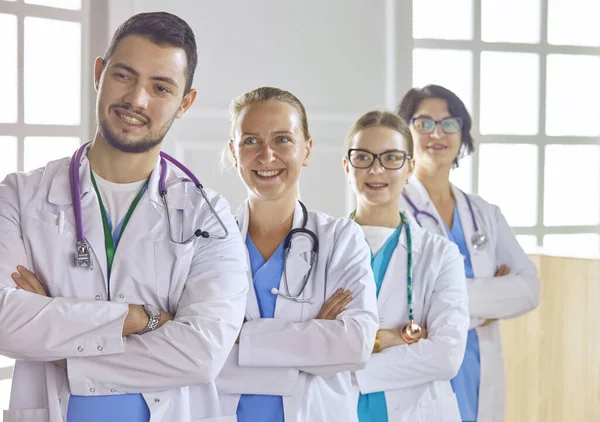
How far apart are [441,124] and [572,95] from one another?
190 centimetres

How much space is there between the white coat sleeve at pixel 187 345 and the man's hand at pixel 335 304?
9.5 inches

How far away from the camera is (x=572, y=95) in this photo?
14.6 ft

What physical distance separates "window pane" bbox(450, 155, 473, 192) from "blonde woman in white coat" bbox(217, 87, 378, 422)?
2.11 m

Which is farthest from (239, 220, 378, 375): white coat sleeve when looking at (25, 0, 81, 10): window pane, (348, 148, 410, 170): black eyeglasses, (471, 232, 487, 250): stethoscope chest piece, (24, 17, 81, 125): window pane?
(25, 0, 81, 10): window pane

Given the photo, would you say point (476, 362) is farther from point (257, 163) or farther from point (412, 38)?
point (412, 38)

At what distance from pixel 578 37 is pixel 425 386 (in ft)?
9.50

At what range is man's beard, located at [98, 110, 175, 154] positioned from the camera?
183 cm

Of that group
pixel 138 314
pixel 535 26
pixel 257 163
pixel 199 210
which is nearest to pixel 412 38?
pixel 535 26

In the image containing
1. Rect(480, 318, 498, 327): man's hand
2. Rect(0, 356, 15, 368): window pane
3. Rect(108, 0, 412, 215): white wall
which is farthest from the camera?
Rect(108, 0, 412, 215): white wall

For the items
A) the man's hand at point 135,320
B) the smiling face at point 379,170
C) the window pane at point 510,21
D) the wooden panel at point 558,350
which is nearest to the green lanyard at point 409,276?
the smiling face at point 379,170

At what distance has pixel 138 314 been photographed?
175 cm

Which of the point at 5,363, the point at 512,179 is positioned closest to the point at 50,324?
the point at 5,363

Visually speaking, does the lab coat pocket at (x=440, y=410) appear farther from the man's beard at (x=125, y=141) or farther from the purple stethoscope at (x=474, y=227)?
the man's beard at (x=125, y=141)

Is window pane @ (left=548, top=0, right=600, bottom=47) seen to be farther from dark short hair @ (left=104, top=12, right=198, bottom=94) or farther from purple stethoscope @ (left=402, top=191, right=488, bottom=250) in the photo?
dark short hair @ (left=104, top=12, right=198, bottom=94)
